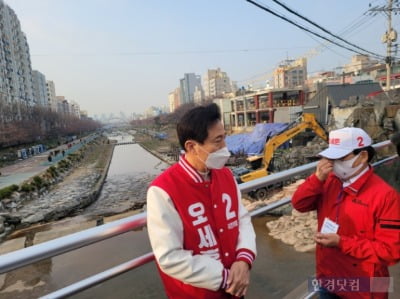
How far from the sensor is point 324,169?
1396 millimetres

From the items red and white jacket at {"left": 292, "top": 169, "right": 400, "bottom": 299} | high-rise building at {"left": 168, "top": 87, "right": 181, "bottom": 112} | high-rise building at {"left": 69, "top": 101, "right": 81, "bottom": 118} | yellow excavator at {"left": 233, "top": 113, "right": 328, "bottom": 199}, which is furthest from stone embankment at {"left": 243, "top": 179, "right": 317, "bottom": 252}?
high-rise building at {"left": 69, "top": 101, "right": 81, "bottom": 118}

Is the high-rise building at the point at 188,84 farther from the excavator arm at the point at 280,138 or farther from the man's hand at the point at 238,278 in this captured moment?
the man's hand at the point at 238,278

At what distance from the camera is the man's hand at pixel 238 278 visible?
1065 millimetres

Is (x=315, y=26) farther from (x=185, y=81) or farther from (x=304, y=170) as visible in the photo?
(x=185, y=81)

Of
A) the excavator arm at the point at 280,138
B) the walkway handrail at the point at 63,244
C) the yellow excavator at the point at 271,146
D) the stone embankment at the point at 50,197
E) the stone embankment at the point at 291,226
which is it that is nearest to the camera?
the walkway handrail at the point at 63,244

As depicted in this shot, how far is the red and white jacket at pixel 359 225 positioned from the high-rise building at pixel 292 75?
5788cm

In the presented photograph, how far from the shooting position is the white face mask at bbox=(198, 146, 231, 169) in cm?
119

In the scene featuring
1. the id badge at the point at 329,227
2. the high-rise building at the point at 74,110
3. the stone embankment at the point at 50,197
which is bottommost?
the stone embankment at the point at 50,197

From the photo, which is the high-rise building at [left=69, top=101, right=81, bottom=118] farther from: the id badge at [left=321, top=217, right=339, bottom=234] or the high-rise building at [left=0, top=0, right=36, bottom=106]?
the id badge at [left=321, top=217, right=339, bottom=234]

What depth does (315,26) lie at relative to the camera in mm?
5535

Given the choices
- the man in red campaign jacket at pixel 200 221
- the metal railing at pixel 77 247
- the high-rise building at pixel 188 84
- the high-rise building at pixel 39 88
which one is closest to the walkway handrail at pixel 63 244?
the metal railing at pixel 77 247

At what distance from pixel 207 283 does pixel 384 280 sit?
83 cm

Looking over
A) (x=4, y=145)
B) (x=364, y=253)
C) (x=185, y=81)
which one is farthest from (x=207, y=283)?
(x=185, y=81)

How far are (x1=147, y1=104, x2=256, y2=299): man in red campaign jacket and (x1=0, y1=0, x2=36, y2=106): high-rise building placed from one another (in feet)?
172
